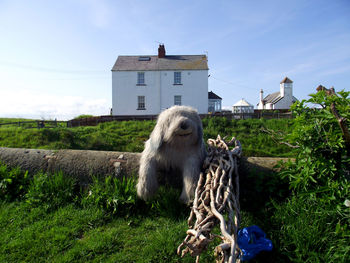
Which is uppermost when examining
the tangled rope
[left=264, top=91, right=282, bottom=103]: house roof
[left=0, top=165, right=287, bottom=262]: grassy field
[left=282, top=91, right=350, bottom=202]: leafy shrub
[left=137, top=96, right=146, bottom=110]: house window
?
[left=264, top=91, right=282, bottom=103]: house roof

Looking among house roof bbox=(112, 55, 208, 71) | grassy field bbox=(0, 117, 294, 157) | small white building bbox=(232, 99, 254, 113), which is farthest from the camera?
small white building bbox=(232, 99, 254, 113)

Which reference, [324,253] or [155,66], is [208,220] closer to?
[324,253]

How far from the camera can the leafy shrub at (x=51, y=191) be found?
3.16m

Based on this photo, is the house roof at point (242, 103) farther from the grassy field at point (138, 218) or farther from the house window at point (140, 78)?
the grassy field at point (138, 218)

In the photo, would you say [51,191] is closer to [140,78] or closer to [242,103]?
[140,78]

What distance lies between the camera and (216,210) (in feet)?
6.07

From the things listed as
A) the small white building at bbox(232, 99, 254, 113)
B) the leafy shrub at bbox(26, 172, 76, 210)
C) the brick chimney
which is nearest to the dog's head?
the leafy shrub at bbox(26, 172, 76, 210)

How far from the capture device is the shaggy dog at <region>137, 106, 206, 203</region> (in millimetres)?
2635

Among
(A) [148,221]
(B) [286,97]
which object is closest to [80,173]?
(A) [148,221]

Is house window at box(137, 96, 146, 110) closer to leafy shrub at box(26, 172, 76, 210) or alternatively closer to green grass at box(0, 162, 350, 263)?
green grass at box(0, 162, 350, 263)

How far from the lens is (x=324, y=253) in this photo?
1941 millimetres

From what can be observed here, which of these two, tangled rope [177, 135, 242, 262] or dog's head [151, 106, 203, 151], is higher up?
dog's head [151, 106, 203, 151]

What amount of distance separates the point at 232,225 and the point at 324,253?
90 cm

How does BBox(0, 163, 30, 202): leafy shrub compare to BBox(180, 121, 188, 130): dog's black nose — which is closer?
BBox(180, 121, 188, 130): dog's black nose
